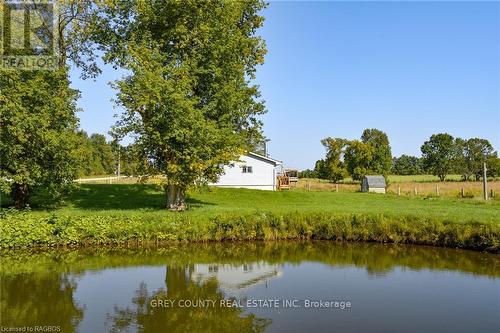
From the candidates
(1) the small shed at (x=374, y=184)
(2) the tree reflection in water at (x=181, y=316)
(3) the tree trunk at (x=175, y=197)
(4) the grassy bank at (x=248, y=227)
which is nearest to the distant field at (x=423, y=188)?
(1) the small shed at (x=374, y=184)

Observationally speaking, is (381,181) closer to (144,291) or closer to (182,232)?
(182,232)

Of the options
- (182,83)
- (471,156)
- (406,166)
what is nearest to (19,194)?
(182,83)

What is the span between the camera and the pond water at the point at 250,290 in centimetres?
1122

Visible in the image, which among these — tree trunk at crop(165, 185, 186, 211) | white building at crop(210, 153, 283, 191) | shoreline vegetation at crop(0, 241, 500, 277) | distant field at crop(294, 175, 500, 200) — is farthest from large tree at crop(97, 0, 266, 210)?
distant field at crop(294, 175, 500, 200)

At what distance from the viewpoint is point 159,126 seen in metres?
26.1

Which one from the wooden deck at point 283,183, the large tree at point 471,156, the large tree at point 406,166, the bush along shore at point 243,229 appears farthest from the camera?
the large tree at point 406,166

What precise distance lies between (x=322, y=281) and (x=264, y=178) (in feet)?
115

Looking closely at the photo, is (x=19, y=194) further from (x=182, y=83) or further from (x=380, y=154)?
(x=380, y=154)

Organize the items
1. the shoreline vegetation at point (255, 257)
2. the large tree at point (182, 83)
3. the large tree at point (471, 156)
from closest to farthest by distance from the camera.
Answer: the shoreline vegetation at point (255, 257) < the large tree at point (182, 83) < the large tree at point (471, 156)

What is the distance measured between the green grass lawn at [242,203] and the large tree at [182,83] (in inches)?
115

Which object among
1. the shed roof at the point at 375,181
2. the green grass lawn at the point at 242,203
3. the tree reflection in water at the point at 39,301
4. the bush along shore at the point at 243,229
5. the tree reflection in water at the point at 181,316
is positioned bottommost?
the tree reflection in water at the point at 181,316

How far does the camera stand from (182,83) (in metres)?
25.7

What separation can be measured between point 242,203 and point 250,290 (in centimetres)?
2121

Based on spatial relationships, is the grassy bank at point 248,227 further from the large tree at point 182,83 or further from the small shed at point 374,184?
the small shed at point 374,184
